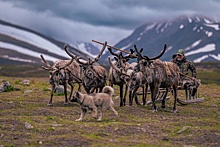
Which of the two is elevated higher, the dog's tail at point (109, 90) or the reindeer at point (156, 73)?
the reindeer at point (156, 73)

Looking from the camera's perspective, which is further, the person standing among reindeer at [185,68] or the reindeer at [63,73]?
the person standing among reindeer at [185,68]

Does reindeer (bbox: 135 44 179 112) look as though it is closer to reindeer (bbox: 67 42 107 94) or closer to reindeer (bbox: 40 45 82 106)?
reindeer (bbox: 67 42 107 94)

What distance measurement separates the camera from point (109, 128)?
14875 mm

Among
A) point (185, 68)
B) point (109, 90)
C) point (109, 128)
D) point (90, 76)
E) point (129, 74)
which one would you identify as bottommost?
point (109, 128)

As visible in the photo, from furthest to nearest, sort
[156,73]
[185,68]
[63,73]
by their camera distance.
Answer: [185,68], [63,73], [156,73]

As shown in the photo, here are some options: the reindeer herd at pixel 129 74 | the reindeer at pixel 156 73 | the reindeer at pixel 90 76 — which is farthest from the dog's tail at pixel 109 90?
the reindeer at pixel 90 76

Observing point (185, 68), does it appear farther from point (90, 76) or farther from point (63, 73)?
point (63, 73)

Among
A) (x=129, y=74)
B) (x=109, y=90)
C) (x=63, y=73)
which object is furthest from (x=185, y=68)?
(x=109, y=90)

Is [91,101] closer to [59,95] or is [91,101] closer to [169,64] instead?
[169,64]

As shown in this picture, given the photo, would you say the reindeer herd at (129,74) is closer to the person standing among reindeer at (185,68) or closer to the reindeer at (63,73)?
the reindeer at (63,73)

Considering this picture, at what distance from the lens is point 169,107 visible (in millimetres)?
22062

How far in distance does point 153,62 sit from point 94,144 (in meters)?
8.57

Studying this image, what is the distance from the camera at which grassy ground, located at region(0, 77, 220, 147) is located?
42.5 feet

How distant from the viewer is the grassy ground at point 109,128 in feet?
42.5
